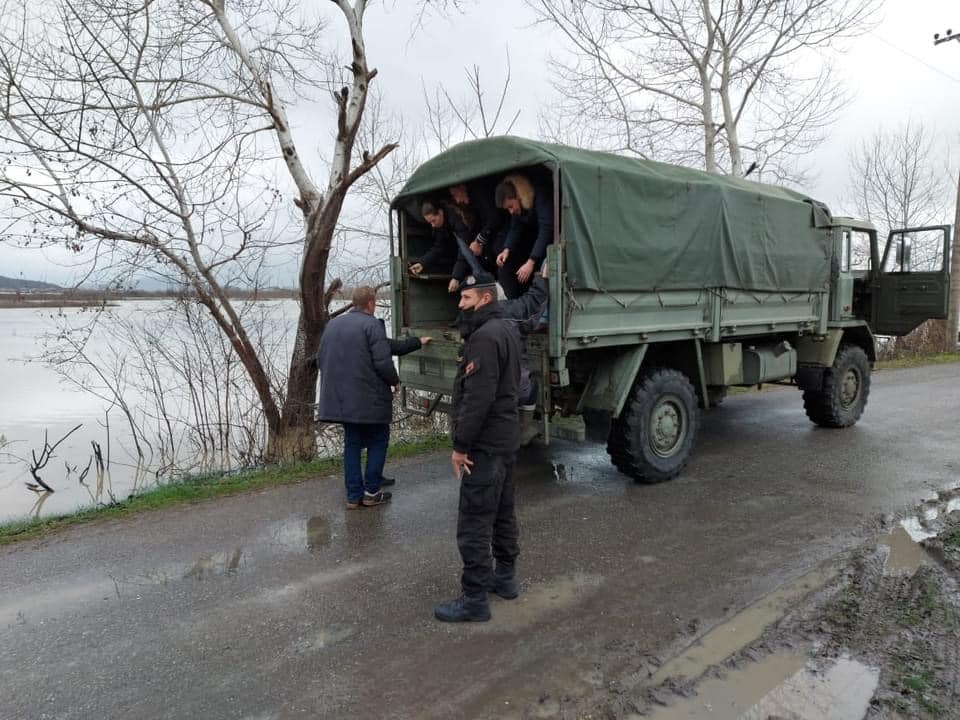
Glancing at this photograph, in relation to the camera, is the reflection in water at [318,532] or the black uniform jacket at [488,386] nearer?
the black uniform jacket at [488,386]

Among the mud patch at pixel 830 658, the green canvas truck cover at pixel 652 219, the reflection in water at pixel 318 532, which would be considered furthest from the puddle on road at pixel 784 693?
the green canvas truck cover at pixel 652 219

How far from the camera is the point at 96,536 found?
463cm

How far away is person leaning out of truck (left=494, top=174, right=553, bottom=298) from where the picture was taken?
5.25m

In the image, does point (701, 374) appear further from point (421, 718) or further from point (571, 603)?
point (421, 718)

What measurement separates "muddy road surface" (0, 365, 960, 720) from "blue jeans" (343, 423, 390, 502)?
252mm

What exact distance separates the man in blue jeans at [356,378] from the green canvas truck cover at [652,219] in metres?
1.62

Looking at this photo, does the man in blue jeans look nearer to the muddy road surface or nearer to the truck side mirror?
the muddy road surface

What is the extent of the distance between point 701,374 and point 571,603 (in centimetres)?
340

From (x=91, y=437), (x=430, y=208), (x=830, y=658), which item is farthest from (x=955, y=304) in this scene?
(x=91, y=437)

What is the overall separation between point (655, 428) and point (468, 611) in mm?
3075

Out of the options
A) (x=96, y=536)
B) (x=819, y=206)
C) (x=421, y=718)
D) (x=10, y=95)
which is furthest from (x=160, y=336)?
(x=819, y=206)

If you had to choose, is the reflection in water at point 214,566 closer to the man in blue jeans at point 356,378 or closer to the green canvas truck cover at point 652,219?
the man in blue jeans at point 356,378

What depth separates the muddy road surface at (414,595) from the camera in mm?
2781

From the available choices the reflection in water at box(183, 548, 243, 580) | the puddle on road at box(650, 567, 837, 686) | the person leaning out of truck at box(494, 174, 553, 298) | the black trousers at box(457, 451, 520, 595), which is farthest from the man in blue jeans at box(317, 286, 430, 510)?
the puddle on road at box(650, 567, 837, 686)
